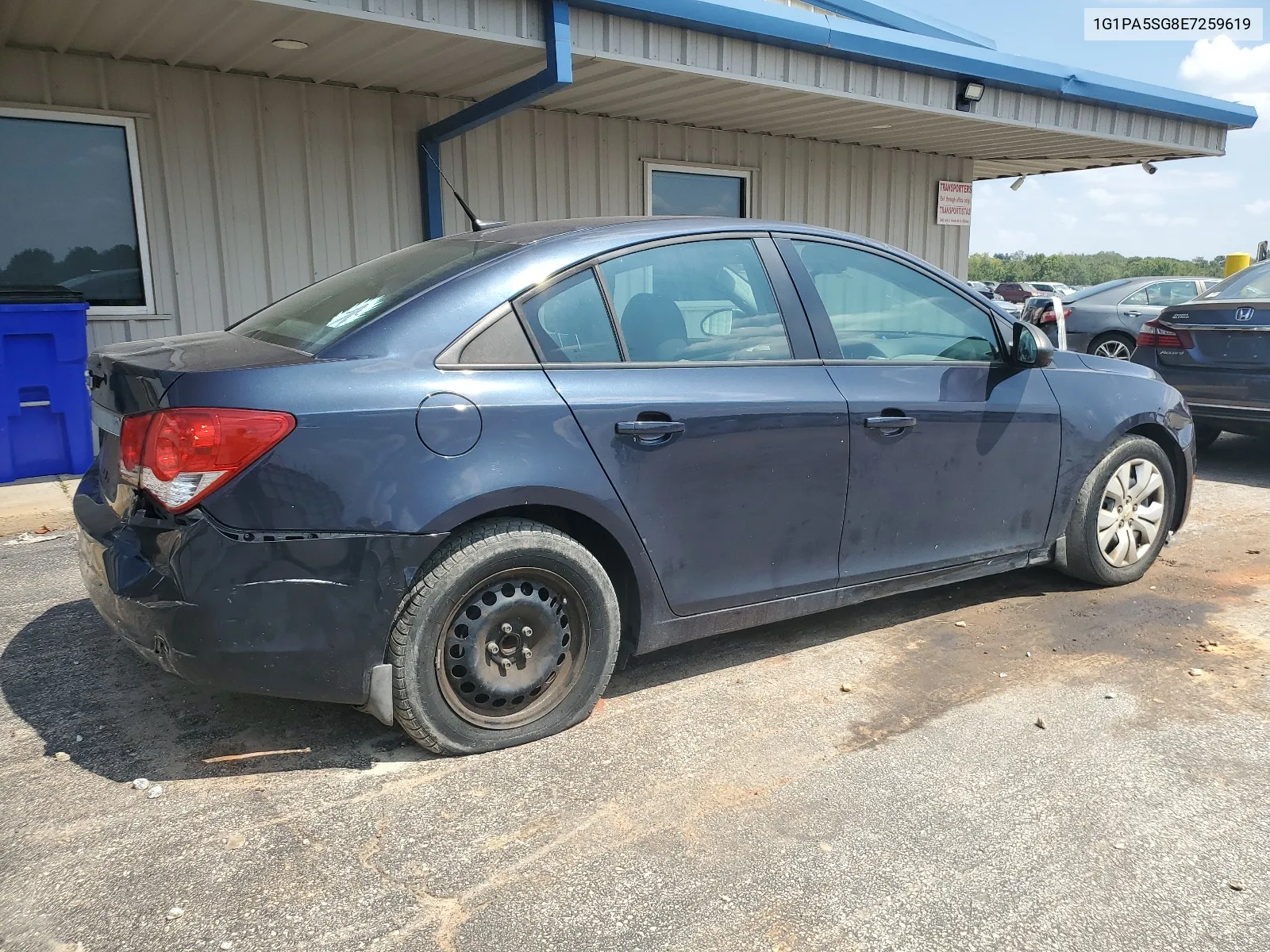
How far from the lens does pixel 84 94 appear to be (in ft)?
21.7

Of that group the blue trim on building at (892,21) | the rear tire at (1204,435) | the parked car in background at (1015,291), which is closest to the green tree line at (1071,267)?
the parked car in background at (1015,291)

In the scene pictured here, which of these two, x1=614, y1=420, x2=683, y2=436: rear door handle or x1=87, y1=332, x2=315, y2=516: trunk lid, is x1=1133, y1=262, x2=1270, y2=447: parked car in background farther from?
x1=87, y1=332, x2=315, y2=516: trunk lid

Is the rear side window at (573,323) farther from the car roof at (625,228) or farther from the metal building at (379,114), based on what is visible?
the metal building at (379,114)

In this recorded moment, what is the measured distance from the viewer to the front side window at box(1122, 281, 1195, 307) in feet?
43.3

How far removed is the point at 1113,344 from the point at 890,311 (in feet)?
35.4

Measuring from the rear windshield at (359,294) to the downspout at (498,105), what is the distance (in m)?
2.53

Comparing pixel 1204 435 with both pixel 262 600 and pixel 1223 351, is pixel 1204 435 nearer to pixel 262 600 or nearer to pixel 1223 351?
pixel 1223 351

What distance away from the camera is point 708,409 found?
317cm

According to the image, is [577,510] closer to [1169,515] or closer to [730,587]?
A: [730,587]

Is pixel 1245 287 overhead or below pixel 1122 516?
overhead

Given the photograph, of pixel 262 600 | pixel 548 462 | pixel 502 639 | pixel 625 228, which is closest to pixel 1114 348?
pixel 625 228

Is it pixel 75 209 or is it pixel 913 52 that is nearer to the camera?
pixel 75 209

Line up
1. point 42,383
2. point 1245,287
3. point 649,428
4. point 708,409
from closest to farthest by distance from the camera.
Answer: point 649,428 → point 708,409 → point 42,383 → point 1245,287

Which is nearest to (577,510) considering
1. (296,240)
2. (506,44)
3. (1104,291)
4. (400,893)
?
(400,893)
